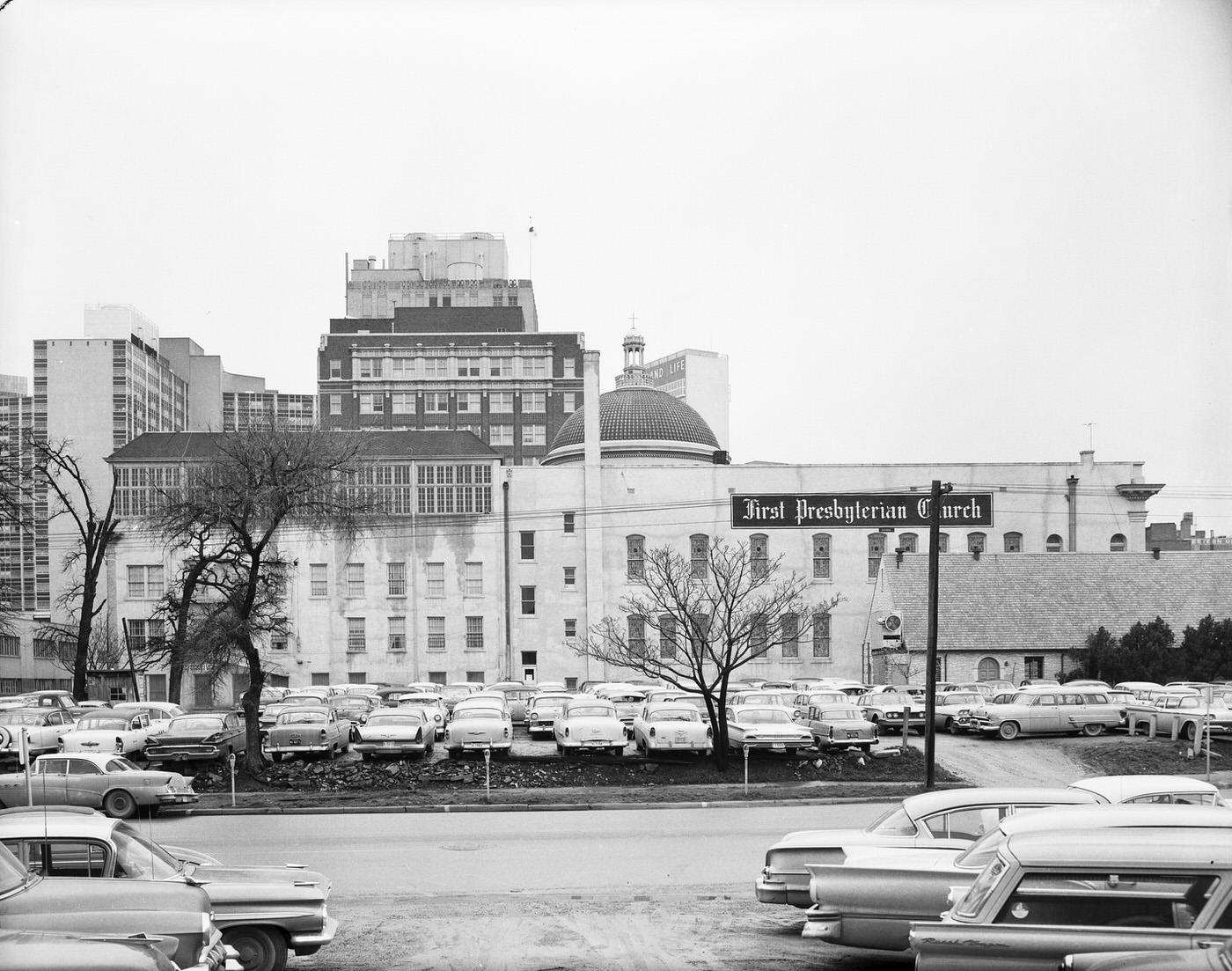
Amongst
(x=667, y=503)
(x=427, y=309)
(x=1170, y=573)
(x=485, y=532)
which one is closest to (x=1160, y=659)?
(x=1170, y=573)

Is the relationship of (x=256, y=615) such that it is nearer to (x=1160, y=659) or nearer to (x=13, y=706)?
(x=13, y=706)

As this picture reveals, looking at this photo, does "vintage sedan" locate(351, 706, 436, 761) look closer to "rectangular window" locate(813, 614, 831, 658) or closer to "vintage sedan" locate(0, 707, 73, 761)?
"vintage sedan" locate(0, 707, 73, 761)

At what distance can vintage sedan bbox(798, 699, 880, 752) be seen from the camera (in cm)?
3033

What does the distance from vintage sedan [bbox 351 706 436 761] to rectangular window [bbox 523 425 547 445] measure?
96031 mm

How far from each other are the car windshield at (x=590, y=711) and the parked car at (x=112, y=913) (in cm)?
2095

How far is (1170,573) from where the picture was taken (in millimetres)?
54500

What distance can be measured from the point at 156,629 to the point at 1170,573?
48.8 m

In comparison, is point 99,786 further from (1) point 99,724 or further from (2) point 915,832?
(2) point 915,832

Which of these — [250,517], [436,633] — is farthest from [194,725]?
[436,633]

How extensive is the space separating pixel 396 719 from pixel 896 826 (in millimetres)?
19515

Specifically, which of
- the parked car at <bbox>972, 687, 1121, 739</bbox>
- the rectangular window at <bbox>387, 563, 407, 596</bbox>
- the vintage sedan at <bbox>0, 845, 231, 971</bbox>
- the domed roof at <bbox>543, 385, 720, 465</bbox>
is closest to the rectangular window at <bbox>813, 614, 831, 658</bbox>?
the rectangular window at <bbox>387, 563, 407, 596</bbox>

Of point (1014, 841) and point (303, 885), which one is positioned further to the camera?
point (303, 885)

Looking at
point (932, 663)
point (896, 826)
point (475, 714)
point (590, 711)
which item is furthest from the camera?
point (475, 714)

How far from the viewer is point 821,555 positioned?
65.6 meters
